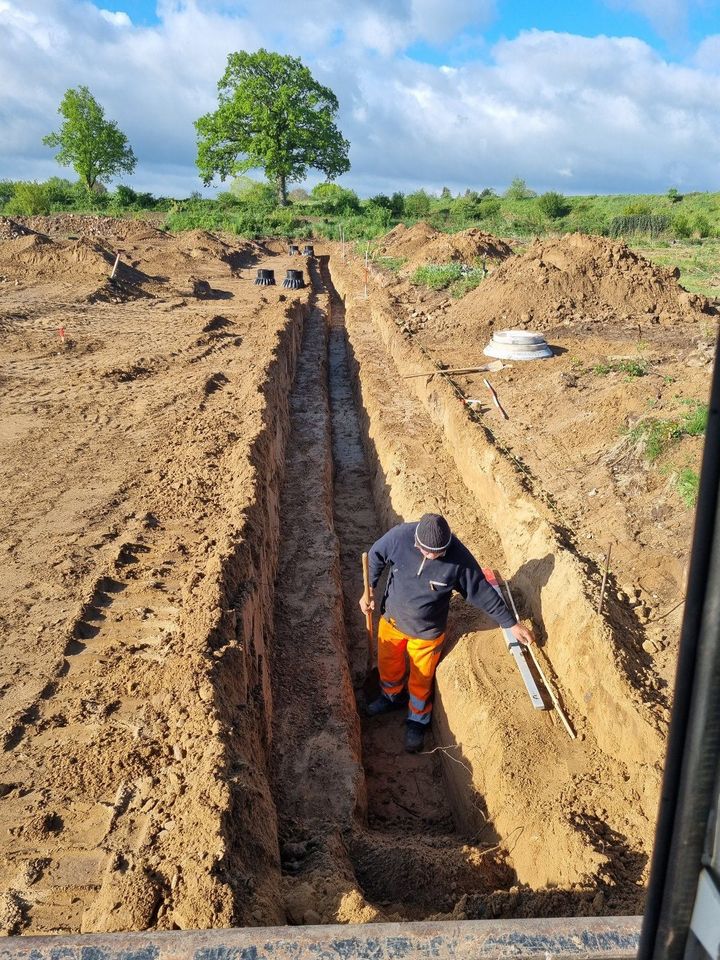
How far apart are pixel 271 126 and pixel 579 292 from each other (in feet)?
153

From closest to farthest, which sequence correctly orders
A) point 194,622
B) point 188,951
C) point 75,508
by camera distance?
point 188,951 → point 194,622 → point 75,508

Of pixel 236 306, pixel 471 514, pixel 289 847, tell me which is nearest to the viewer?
pixel 289 847

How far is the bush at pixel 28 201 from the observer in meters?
45.8

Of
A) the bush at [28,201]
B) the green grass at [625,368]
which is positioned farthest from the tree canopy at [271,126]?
the green grass at [625,368]

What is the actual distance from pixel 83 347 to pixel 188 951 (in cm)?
1320

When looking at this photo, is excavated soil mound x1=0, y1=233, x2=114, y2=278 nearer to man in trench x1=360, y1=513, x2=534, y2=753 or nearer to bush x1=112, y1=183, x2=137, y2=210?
man in trench x1=360, y1=513, x2=534, y2=753

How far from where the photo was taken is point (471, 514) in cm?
762

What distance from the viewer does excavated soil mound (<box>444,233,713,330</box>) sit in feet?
45.2

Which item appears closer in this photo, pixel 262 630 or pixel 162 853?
pixel 162 853

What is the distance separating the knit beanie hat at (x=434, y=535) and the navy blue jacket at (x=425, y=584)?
21 cm

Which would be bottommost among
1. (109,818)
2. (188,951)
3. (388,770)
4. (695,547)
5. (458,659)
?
(388,770)

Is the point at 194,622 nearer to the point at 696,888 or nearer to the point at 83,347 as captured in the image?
the point at 696,888

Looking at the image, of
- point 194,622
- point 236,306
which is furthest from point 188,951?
point 236,306

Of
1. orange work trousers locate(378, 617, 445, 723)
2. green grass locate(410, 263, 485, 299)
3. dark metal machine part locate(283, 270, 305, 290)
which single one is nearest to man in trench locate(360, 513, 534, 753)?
orange work trousers locate(378, 617, 445, 723)
